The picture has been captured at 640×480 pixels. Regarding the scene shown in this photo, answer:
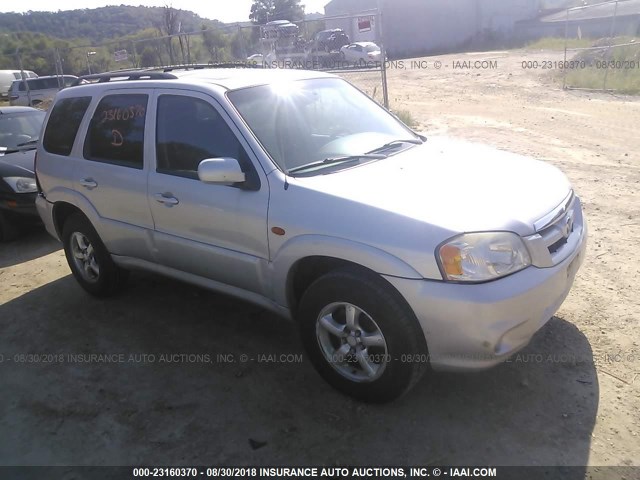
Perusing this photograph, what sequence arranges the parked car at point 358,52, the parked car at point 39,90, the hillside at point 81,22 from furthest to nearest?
1. the hillside at point 81,22
2. the parked car at point 358,52
3. the parked car at point 39,90

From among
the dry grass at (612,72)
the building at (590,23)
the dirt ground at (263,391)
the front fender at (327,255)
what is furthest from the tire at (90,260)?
the building at (590,23)

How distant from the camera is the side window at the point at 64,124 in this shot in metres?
4.69

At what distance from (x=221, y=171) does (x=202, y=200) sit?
0.44 m

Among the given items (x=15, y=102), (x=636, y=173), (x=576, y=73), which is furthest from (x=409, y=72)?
(x=636, y=173)

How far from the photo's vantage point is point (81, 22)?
202 feet

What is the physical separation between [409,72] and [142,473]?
27674 millimetres

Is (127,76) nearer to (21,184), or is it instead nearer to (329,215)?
(329,215)

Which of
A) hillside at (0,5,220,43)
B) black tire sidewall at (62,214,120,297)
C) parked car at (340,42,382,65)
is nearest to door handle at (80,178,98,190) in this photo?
black tire sidewall at (62,214,120,297)

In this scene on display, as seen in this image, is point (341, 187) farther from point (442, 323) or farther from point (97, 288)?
point (97, 288)

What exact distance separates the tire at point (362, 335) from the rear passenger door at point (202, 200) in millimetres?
518

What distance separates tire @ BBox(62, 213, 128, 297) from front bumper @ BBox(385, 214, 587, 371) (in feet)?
9.64

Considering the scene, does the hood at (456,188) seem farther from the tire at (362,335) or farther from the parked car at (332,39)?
the parked car at (332,39)

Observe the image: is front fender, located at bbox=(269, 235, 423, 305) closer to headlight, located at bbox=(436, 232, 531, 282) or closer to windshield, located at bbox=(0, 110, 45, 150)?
headlight, located at bbox=(436, 232, 531, 282)

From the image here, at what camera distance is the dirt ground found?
2.87 meters
